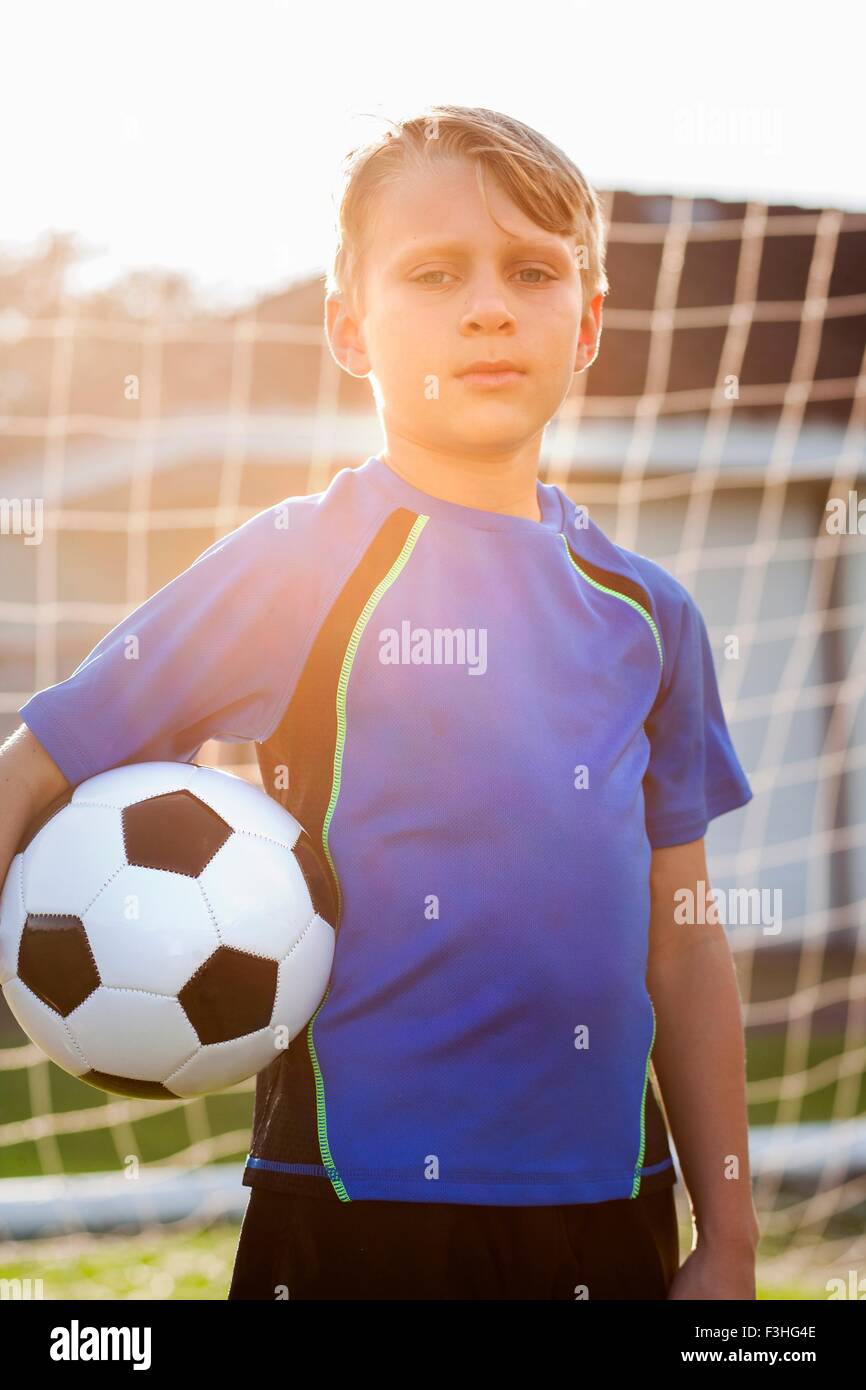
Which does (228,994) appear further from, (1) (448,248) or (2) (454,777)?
(1) (448,248)

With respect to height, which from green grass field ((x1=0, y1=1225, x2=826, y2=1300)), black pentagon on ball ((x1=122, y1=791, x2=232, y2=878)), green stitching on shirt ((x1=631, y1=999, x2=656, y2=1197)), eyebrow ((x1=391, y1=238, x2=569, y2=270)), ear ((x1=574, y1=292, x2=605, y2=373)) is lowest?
green grass field ((x1=0, y1=1225, x2=826, y2=1300))

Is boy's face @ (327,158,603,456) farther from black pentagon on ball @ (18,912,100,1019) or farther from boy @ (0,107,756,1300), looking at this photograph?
black pentagon on ball @ (18,912,100,1019)

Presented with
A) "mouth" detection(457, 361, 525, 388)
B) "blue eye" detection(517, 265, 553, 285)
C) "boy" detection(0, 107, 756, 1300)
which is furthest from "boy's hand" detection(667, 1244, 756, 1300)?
"blue eye" detection(517, 265, 553, 285)

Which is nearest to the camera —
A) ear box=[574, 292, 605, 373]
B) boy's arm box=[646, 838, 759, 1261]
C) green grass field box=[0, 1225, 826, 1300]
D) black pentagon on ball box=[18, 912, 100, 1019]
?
black pentagon on ball box=[18, 912, 100, 1019]

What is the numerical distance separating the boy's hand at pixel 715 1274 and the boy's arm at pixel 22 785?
0.89m

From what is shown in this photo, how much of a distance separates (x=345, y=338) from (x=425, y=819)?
0.63 meters

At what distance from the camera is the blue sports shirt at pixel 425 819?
60.2 inches

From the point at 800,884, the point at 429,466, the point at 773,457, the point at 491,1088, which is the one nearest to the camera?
the point at 491,1088

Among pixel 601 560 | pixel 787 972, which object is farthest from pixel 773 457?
pixel 601 560

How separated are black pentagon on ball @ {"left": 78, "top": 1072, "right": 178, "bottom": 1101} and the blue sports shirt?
12 cm

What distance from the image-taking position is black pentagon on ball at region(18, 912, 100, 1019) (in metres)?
1.50

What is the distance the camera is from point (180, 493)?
783cm
